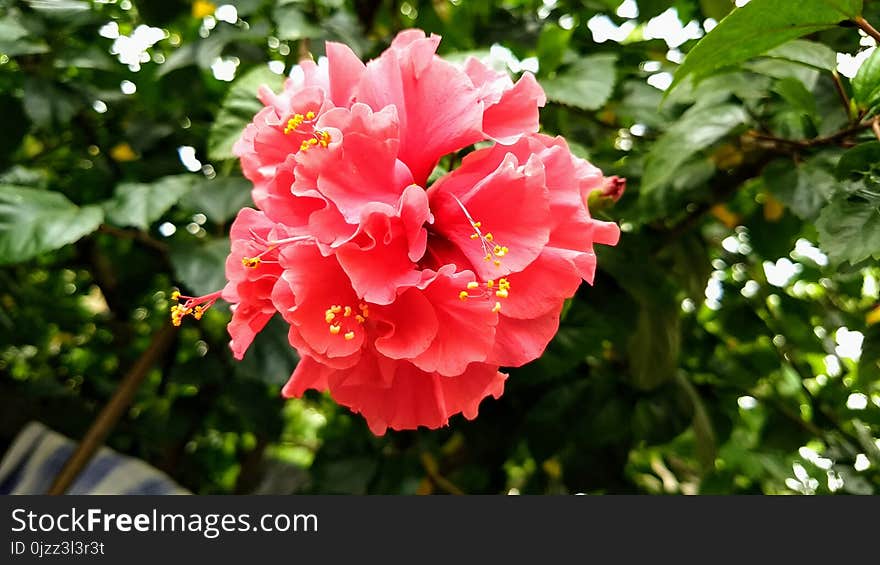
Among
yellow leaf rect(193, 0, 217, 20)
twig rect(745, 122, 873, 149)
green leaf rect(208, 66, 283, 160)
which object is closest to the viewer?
twig rect(745, 122, 873, 149)

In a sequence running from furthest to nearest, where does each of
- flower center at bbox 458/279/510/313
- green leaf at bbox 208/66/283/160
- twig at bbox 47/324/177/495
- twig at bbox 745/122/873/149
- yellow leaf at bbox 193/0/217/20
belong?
yellow leaf at bbox 193/0/217/20
twig at bbox 47/324/177/495
green leaf at bbox 208/66/283/160
twig at bbox 745/122/873/149
flower center at bbox 458/279/510/313

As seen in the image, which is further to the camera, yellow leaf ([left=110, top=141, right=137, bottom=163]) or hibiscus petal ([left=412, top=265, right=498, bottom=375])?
yellow leaf ([left=110, top=141, right=137, bottom=163])

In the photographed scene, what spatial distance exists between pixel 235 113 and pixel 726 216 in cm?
56

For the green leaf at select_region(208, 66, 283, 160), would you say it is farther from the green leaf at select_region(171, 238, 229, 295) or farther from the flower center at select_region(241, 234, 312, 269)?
the flower center at select_region(241, 234, 312, 269)

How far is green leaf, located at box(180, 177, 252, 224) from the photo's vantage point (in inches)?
23.9

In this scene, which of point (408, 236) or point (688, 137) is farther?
point (688, 137)

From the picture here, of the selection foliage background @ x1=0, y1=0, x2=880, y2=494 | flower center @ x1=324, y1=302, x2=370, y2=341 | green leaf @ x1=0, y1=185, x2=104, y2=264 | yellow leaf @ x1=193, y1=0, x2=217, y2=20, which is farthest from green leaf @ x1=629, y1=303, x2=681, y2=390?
yellow leaf @ x1=193, y1=0, x2=217, y2=20

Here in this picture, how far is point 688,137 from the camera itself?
0.53m

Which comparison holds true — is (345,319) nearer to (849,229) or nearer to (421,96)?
(421,96)

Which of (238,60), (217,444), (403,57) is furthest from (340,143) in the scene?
(217,444)

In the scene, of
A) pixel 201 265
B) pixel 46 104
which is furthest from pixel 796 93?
pixel 46 104

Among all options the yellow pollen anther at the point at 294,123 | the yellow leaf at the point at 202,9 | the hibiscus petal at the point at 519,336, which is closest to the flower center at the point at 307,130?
the yellow pollen anther at the point at 294,123

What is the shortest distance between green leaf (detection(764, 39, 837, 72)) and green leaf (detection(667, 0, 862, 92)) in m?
0.06

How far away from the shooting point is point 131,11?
0.83 metres
